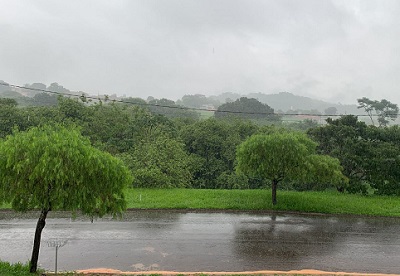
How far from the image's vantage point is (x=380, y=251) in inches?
512

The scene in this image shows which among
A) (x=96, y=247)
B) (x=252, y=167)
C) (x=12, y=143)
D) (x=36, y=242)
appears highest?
(x=12, y=143)

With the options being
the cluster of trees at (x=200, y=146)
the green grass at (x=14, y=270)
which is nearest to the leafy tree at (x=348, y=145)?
the cluster of trees at (x=200, y=146)

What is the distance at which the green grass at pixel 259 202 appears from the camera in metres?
18.8

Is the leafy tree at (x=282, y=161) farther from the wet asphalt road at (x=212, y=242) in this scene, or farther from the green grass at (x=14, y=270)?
the green grass at (x=14, y=270)

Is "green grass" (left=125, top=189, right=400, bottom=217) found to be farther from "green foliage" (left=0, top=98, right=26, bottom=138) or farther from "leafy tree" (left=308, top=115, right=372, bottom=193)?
"green foliage" (left=0, top=98, right=26, bottom=138)

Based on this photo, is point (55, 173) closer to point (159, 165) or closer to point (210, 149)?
point (159, 165)

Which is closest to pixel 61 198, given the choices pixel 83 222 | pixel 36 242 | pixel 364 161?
pixel 36 242

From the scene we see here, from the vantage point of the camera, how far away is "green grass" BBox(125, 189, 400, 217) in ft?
61.6

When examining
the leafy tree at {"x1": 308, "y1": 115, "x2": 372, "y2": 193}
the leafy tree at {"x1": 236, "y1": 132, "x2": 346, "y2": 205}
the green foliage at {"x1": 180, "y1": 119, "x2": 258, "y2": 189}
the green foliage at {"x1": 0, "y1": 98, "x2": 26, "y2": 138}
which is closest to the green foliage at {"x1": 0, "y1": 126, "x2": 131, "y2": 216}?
the leafy tree at {"x1": 236, "y1": 132, "x2": 346, "y2": 205}

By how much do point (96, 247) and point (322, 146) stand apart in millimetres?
19047

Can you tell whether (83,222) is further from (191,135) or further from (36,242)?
(191,135)

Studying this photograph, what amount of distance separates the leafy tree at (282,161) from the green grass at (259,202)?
1250mm

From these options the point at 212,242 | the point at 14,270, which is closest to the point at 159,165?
the point at 212,242

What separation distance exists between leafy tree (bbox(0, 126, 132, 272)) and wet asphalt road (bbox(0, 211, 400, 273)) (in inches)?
107
